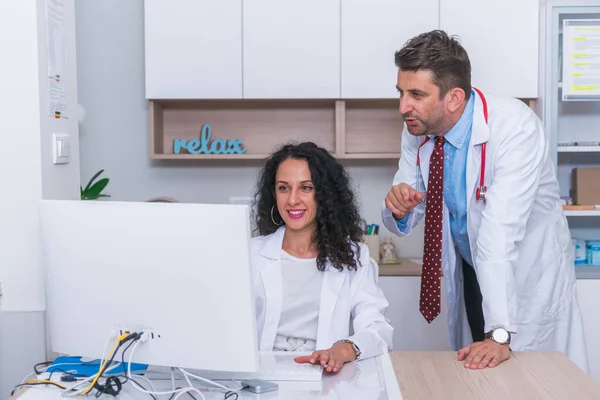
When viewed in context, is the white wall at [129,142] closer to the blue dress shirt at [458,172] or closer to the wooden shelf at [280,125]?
the wooden shelf at [280,125]

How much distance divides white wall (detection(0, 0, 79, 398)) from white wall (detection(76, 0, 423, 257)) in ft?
4.52

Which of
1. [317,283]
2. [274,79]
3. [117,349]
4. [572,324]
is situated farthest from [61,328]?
[274,79]

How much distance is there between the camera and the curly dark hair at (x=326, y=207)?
1.98m

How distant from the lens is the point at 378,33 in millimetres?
3082

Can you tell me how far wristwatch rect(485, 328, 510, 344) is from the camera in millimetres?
1656

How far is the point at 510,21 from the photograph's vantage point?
10.0ft

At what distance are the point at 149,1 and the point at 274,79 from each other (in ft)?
2.19

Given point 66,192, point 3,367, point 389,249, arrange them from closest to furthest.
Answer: point 3,367 < point 66,192 < point 389,249

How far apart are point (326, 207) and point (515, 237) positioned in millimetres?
544

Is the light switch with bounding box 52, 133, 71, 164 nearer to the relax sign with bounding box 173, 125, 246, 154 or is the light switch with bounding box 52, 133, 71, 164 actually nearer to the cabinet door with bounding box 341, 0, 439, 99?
the relax sign with bounding box 173, 125, 246, 154

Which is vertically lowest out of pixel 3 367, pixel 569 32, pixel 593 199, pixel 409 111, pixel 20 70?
pixel 3 367

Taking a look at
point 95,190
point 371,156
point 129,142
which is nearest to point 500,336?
point 371,156

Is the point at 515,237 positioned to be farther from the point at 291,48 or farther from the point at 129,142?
the point at 129,142

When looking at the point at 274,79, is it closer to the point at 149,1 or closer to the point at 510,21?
the point at 149,1
